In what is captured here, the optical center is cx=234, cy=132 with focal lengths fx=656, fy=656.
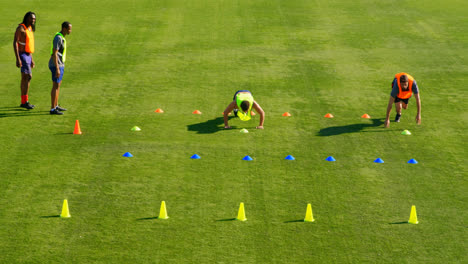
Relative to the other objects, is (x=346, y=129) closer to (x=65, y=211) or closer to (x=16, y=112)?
(x=65, y=211)

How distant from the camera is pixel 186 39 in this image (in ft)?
87.5

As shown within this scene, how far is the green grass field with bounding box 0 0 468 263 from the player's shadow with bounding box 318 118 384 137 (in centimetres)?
8

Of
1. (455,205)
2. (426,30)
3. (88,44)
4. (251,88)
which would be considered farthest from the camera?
(426,30)

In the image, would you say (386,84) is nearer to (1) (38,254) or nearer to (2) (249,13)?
(2) (249,13)

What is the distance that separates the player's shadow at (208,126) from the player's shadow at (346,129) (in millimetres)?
2662

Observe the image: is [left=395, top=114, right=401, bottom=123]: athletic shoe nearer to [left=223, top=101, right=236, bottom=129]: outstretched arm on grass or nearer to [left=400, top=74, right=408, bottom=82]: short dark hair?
[left=400, top=74, right=408, bottom=82]: short dark hair

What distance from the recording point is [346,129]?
17.4 meters

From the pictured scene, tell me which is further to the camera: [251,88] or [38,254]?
[251,88]

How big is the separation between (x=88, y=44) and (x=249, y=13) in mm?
8730

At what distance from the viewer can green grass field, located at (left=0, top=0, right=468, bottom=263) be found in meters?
11.3

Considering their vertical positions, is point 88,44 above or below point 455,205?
below

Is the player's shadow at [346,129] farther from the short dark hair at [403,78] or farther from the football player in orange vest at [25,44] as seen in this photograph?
the football player in orange vest at [25,44]

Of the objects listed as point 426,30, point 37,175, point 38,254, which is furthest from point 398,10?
point 38,254

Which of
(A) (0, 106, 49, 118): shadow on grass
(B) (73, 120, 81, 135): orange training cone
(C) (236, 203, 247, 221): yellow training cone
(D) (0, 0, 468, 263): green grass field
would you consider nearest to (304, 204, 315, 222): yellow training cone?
(D) (0, 0, 468, 263): green grass field
